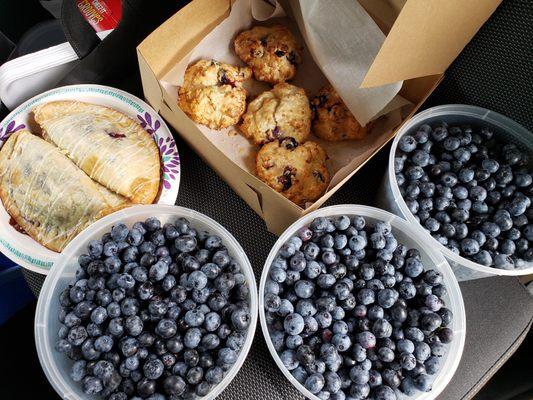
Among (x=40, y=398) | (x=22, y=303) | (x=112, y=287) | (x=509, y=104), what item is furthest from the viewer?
(x=22, y=303)

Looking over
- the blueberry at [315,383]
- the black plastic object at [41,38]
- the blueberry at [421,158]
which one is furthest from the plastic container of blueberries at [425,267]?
the black plastic object at [41,38]

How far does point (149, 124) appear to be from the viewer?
3.54 feet

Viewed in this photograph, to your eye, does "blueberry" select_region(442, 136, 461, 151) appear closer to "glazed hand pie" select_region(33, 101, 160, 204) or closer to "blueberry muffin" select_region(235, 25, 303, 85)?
"blueberry muffin" select_region(235, 25, 303, 85)

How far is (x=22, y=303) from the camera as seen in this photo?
55.1 inches

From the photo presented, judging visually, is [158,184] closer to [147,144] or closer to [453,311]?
[147,144]

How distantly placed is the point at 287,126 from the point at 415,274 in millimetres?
409

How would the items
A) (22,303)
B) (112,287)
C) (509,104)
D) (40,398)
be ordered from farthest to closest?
(22,303), (40,398), (509,104), (112,287)

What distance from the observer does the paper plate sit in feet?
3.15

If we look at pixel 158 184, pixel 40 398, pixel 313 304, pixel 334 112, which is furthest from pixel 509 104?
pixel 40 398

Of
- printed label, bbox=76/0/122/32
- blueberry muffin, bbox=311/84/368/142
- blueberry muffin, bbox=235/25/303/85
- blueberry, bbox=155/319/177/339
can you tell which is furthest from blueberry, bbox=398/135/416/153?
printed label, bbox=76/0/122/32

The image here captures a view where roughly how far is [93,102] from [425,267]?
0.81 m

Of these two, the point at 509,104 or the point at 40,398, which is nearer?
the point at 509,104

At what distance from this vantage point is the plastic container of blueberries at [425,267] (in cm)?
86

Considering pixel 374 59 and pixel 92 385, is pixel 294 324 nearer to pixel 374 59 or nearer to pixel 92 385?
pixel 92 385
